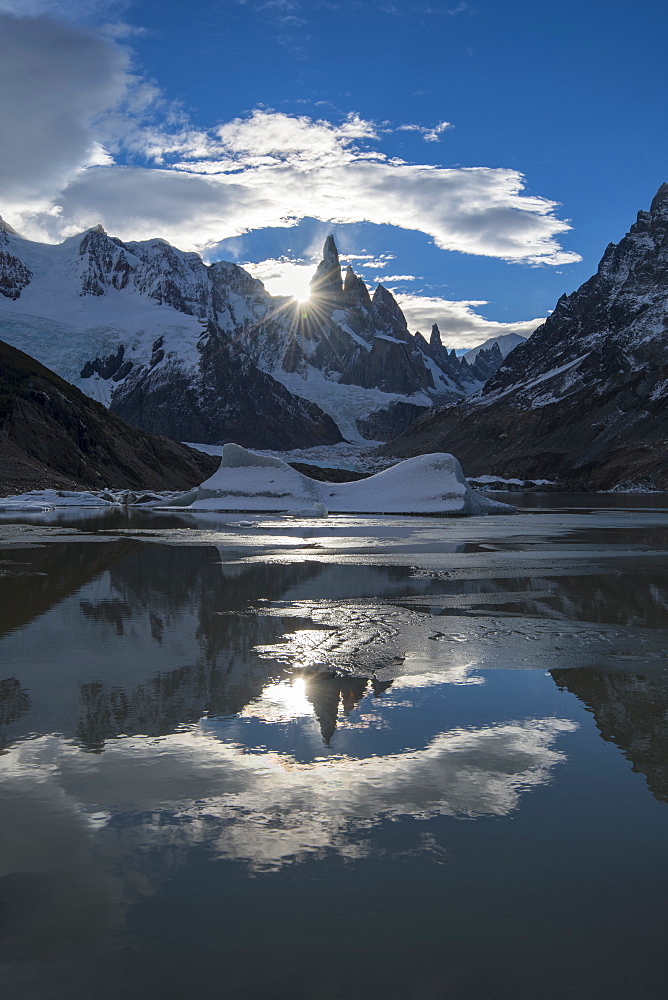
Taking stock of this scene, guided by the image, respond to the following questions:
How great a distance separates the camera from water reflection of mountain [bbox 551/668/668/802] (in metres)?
7.27

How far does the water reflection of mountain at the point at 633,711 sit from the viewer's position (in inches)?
286

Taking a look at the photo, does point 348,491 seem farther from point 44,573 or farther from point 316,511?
point 44,573

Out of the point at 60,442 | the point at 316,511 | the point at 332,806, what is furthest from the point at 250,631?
the point at 60,442

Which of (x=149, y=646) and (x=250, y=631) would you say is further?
(x=250, y=631)

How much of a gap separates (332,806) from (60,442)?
3914 inches

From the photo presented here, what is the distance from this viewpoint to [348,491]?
209 ft

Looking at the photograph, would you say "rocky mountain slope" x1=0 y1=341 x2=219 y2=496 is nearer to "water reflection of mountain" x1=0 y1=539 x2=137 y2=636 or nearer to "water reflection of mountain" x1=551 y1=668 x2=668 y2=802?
"water reflection of mountain" x1=0 y1=539 x2=137 y2=636

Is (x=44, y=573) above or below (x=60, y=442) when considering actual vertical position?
below

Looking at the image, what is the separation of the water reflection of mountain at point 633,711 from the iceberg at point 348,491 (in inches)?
1764

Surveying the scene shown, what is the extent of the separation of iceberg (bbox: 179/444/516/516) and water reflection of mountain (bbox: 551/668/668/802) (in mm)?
44801

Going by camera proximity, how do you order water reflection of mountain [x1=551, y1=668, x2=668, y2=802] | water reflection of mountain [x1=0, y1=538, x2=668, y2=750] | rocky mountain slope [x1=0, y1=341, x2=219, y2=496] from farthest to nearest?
1. rocky mountain slope [x1=0, y1=341, x2=219, y2=496]
2. water reflection of mountain [x1=0, y1=538, x2=668, y2=750]
3. water reflection of mountain [x1=551, y1=668, x2=668, y2=802]

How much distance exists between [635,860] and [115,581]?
15784 millimetres

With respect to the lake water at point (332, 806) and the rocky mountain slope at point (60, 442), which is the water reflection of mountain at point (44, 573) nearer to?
the lake water at point (332, 806)

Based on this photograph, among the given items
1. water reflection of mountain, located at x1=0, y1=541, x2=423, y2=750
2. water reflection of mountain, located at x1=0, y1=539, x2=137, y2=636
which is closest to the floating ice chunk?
water reflection of mountain, located at x1=0, y1=539, x2=137, y2=636
